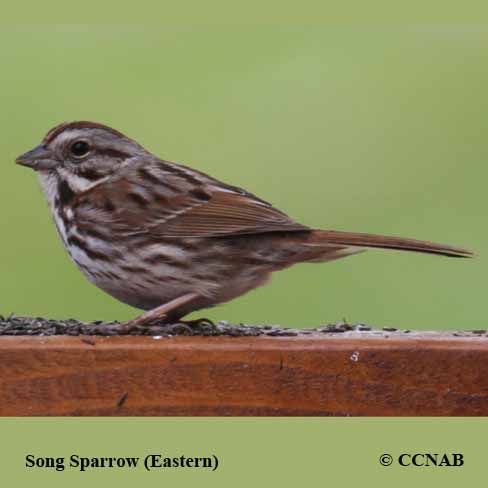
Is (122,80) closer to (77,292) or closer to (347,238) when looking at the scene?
(77,292)

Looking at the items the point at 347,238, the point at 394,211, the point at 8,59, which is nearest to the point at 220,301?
the point at 347,238

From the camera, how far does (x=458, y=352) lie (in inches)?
192

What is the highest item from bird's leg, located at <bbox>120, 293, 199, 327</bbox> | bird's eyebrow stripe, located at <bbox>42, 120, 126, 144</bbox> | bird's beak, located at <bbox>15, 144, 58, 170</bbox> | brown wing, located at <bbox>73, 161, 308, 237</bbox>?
bird's eyebrow stripe, located at <bbox>42, 120, 126, 144</bbox>

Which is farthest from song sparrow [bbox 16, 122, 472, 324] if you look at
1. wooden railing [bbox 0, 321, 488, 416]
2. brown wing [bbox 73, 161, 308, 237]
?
wooden railing [bbox 0, 321, 488, 416]

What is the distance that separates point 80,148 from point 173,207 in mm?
465

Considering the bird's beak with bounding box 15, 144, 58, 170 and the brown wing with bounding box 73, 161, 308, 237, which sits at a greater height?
the bird's beak with bounding box 15, 144, 58, 170

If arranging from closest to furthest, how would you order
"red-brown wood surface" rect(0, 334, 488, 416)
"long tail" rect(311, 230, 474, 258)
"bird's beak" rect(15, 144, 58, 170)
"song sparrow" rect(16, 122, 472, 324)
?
1. "red-brown wood surface" rect(0, 334, 488, 416)
2. "long tail" rect(311, 230, 474, 258)
3. "song sparrow" rect(16, 122, 472, 324)
4. "bird's beak" rect(15, 144, 58, 170)

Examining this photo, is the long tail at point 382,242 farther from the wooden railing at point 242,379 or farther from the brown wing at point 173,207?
the wooden railing at point 242,379

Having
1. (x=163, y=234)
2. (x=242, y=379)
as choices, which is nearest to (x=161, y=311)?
(x=163, y=234)

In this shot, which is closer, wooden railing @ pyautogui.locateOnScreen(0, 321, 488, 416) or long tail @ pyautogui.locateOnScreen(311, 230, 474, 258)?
wooden railing @ pyautogui.locateOnScreen(0, 321, 488, 416)

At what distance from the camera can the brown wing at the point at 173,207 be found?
5.83m

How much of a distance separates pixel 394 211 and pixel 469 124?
156 centimetres

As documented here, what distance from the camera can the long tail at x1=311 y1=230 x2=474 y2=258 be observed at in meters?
5.38

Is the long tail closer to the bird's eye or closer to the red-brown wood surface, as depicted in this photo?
the red-brown wood surface
